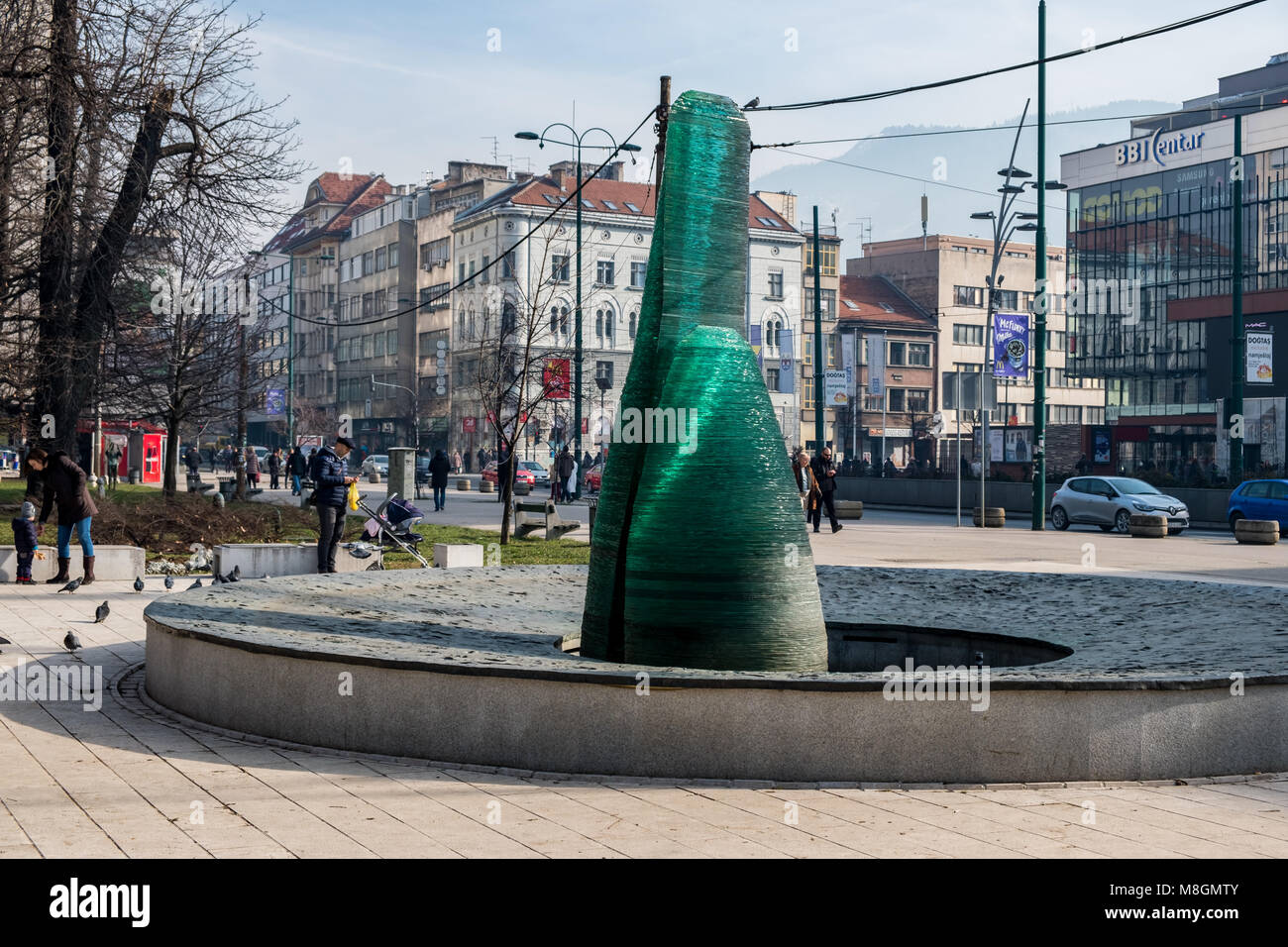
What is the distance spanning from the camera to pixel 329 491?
57.9 ft

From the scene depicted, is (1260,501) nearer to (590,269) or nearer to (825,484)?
(825,484)

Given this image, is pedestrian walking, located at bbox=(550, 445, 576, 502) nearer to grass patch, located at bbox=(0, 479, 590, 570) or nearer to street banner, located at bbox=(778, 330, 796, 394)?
grass patch, located at bbox=(0, 479, 590, 570)

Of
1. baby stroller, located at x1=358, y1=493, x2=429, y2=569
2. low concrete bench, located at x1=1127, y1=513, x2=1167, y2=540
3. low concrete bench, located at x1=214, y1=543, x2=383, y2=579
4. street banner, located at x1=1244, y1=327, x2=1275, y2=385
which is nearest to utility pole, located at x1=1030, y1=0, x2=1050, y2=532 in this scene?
low concrete bench, located at x1=1127, y1=513, x2=1167, y2=540

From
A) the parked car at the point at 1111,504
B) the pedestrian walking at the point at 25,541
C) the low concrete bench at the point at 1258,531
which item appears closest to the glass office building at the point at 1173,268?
the parked car at the point at 1111,504

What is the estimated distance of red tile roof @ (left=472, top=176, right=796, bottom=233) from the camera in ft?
277

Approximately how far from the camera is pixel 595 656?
9.47m

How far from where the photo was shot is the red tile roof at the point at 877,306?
101m

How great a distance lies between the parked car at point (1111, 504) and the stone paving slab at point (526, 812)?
27551mm

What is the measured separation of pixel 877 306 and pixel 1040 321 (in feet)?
231

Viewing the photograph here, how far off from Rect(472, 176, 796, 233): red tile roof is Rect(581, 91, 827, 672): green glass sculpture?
73.2m

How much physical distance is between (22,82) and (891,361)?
274ft

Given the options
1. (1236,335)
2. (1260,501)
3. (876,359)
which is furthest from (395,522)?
(876,359)

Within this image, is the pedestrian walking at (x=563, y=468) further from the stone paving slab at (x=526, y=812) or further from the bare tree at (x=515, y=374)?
the stone paving slab at (x=526, y=812)
